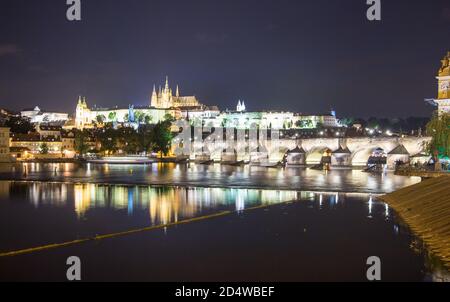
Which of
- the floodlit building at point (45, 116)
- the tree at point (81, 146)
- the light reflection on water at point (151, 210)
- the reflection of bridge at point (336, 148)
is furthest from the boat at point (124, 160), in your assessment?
the floodlit building at point (45, 116)

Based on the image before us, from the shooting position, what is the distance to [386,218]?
64.0 feet

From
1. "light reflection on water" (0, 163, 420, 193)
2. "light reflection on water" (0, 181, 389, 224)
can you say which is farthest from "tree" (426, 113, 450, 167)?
"light reflection on water" (0, 181, 389, 224)

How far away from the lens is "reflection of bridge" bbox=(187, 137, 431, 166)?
182 feet

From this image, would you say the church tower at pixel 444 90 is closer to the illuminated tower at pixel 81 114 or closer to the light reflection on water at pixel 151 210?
the light reflection on water at pixel 151 210

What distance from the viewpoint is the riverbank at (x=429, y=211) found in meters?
14.2

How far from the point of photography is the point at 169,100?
581 feet

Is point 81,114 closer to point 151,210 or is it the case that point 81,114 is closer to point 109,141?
point 109,141

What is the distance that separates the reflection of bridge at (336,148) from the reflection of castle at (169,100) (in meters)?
89.0

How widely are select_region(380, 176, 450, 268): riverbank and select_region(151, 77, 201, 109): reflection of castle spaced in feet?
493

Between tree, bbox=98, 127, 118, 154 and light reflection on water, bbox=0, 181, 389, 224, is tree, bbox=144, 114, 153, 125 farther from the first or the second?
light reflection on water, bbox=0, 181, 389, 224

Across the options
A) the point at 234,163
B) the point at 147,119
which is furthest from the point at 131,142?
the point at 147,119

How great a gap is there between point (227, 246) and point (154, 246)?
191 cm
